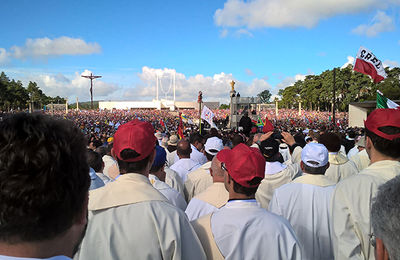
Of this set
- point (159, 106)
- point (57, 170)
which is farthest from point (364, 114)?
point (159, 106)

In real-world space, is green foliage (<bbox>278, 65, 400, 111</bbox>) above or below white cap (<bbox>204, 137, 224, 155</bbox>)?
above

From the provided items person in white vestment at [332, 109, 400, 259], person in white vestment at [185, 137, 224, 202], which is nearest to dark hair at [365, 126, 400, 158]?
person in white vestment at [332, 109, 400, 259]

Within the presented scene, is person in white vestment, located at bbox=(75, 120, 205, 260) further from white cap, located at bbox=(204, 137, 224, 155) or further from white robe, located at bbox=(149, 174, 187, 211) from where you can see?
→ white cap, located at bbox=(204, 137, 224, 155)

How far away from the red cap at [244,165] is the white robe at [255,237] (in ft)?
0.85

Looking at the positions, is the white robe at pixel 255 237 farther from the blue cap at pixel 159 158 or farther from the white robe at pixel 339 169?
the white robe at pixel 339 169

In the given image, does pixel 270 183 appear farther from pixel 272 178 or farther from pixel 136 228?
pixel 136 228

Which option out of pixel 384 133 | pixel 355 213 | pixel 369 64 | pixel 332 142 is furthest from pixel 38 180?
→ pixel 369 64

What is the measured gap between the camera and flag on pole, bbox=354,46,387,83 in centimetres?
1113

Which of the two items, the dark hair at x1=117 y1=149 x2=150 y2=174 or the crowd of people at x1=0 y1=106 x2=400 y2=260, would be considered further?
the dark hair at x1=117 y1=149 x2=150 y2=174

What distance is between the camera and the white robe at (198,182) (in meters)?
4.57

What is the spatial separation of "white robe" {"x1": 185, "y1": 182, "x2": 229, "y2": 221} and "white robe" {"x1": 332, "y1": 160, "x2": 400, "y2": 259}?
3.22 feet

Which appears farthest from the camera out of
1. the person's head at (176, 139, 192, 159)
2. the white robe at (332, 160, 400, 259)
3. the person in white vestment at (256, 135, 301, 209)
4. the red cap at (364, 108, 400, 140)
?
the person's head at (176, 139, 192, 159)

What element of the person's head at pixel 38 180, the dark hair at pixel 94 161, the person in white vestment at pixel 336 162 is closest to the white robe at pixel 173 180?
the dark hair at pixel 94 161

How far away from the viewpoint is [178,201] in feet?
11.2
